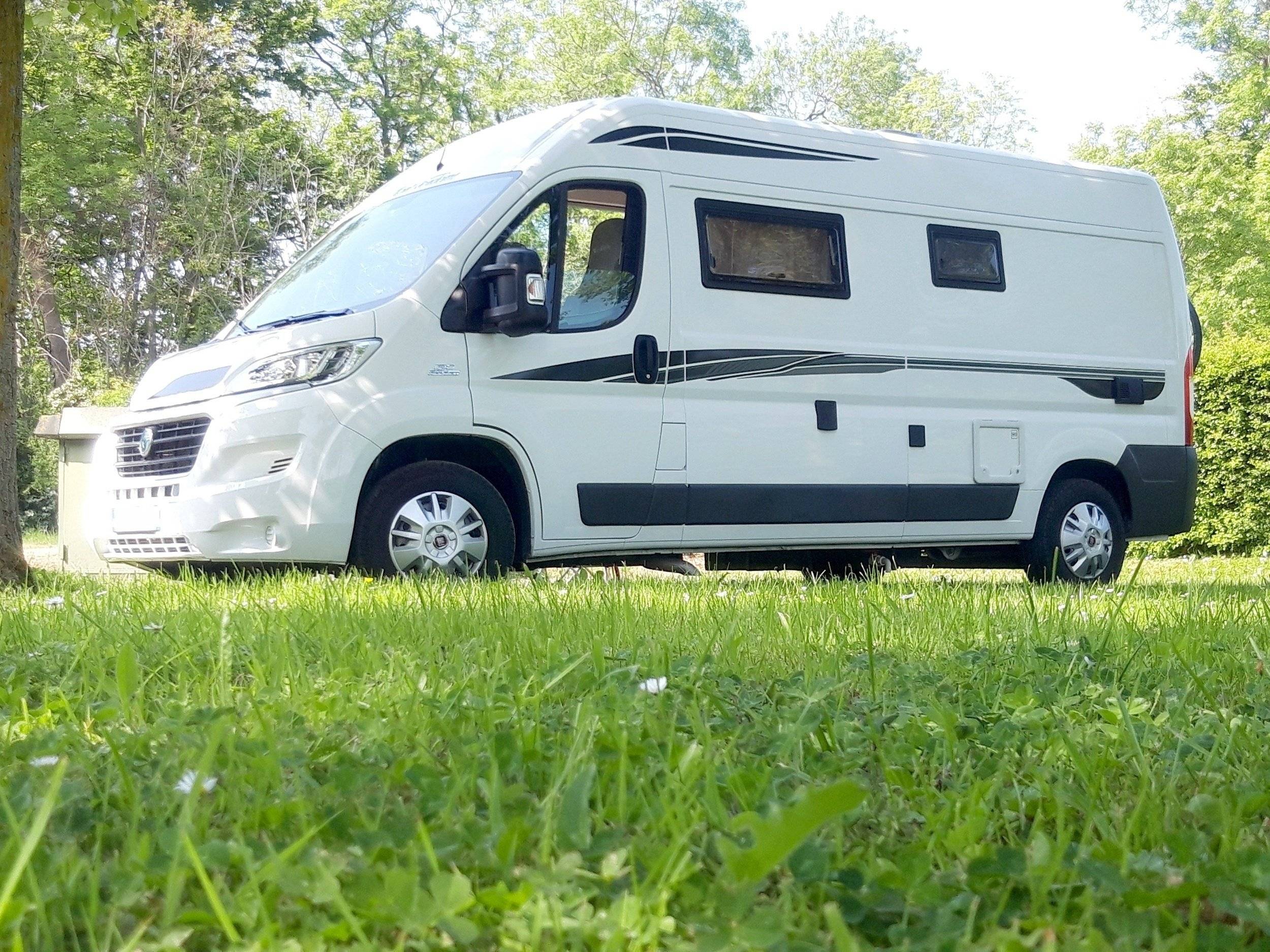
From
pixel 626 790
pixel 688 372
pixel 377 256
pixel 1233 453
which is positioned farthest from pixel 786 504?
pixel 1233 453

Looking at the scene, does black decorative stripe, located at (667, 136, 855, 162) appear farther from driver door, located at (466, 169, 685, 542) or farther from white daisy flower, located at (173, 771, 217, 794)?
white daisy flower, located at (173, 771, 217, 794)

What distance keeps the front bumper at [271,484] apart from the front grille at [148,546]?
0.01 metres

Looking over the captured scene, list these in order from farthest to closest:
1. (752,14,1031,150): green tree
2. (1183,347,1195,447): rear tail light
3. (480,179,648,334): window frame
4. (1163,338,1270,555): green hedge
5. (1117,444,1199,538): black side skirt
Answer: (752,14,1031,150): green tree → (1163,338,1270,555): green hedge → (1183,347,1195,447): rear tail light → (1117,444,1199,538): black side skirt → (480,179,648,334): window frame

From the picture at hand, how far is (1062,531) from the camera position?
8398 millimetres

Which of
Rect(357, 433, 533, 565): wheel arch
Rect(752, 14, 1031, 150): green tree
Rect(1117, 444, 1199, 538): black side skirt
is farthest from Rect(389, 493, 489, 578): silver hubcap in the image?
Rect(752, 14, 1031, 150): green tree

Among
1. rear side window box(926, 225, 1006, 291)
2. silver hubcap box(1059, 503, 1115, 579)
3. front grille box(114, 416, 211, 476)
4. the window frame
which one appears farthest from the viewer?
silver hubcap box(1059, 503, 1115, 579)

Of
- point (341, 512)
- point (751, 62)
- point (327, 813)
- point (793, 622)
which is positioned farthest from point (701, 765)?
point (751, 62)

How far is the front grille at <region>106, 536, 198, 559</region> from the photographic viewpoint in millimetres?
6176

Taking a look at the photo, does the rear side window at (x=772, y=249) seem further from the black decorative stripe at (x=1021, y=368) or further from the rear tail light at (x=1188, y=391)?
the rear tail light at (x=1188, y=391)

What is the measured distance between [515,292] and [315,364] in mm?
983

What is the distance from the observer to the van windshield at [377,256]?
20.7ft

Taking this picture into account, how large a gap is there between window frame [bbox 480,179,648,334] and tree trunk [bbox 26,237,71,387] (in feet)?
70.7

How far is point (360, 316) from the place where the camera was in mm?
6012

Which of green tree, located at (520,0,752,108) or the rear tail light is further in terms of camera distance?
green tree, located at (520,0,752,108)
